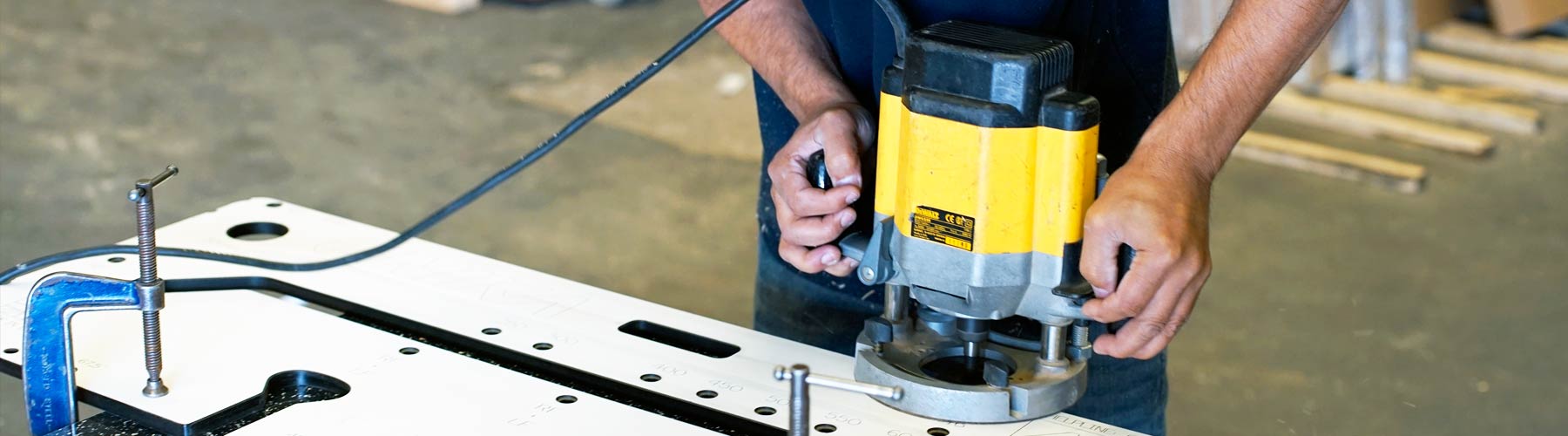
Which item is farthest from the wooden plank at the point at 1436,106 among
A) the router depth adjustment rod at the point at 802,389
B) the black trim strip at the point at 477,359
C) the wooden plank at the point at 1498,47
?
the router depth adjustment rod at the point at 802,389

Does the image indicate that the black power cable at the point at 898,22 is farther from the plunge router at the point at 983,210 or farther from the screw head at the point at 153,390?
the screw head at the point at 153,390

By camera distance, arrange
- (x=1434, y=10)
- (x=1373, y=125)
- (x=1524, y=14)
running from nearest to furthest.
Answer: (x=1373, y=125) < (x=1524, y=14) < (x=1434, y=10)

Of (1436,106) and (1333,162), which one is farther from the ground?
(1436,106)

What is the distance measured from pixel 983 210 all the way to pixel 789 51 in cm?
46

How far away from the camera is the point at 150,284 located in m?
1.14

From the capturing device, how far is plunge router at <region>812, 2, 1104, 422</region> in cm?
105

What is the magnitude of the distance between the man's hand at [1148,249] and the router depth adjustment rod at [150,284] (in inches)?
27.2

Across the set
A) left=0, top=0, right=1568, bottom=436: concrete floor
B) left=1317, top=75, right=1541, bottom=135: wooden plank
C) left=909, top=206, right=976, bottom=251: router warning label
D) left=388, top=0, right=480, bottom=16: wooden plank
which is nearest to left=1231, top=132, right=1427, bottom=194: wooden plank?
left=0, top=0, right=1568, bottom=436: concrete floor

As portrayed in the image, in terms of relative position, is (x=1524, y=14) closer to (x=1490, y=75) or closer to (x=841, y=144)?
(x=1490, y=75)

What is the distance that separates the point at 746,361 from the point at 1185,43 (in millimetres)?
3427

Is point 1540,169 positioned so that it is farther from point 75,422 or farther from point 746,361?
point 75,422

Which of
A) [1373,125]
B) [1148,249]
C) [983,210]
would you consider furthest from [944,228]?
[1373,125]

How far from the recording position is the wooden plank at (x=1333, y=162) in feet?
12.5

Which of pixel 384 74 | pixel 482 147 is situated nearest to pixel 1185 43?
pixel 482 147
